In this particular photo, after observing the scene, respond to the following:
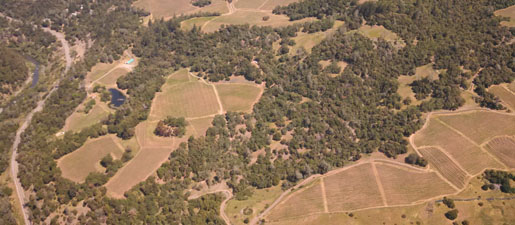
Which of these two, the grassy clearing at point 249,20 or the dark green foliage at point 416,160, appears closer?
the dark green foliage at point 416,160

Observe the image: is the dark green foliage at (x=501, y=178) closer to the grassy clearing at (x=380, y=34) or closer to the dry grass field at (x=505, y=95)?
the dry grass field at (x=505, y=95)

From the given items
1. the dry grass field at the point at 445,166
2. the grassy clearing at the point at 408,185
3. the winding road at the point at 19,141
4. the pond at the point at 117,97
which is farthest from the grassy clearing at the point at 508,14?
the winding road at the point at 19,141

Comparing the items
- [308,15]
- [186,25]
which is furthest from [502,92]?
[186,25]

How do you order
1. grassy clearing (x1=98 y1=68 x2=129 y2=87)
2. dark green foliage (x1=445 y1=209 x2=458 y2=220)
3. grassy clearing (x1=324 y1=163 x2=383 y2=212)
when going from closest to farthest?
dark green foliage (x1=445 y1=209 x2=458 y2=220) < grassy clearing (x1=324 y1=163 x2=383 y2=212) < grassy clearing (x1=98 y1=68 x2=129 y2=87)

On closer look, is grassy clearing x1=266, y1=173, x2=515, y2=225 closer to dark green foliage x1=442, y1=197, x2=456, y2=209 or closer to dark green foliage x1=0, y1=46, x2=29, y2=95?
dark green foliage x1=442, y1=197, x2=456, y2=209

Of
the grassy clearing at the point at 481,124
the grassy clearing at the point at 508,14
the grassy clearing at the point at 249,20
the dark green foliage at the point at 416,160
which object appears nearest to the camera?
the dark green foliage at the point at 416,160

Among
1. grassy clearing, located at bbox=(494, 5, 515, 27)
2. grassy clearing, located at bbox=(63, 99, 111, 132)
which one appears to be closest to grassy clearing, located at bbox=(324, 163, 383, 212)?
grassy clearing, located at bbox=(63, 99, 111, 132)

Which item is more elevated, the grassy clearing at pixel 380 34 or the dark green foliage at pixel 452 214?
the grassy clearing at pixel 380 34
